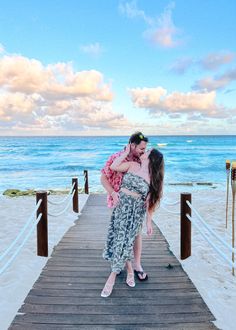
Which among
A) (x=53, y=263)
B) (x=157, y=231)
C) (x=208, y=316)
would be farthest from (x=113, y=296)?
(x=157, y=231)

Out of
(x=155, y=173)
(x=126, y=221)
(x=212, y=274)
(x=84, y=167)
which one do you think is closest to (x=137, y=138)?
(x=155, y=173)

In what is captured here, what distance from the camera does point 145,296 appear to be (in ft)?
11.2

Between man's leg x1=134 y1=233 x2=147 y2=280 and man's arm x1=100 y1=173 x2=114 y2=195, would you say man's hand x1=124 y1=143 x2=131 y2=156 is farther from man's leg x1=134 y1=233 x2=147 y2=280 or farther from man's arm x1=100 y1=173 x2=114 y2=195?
man's leg x1=134 y1=233 x2=147 y2=280

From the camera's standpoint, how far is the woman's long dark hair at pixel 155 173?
3295mm

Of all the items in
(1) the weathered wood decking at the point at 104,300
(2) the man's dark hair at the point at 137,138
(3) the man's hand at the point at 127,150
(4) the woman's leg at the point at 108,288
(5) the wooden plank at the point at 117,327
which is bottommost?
(1) the weathered wood decking at the point at 104,300

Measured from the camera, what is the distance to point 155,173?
3314mm

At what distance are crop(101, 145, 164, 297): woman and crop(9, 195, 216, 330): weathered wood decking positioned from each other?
291 millimetres

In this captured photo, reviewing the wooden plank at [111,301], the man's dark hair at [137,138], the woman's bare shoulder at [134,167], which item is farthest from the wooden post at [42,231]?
the man's dark hair at [137,138]

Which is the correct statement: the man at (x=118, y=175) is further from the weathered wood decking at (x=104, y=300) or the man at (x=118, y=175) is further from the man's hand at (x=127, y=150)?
the weathered wood decking at (x=104, y=300)

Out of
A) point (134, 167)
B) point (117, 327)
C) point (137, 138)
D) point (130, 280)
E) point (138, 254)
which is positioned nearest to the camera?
point (117, 327)

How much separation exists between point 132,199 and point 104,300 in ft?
3.61

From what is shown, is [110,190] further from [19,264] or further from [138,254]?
[19,264]

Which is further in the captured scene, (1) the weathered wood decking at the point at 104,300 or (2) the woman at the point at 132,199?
(2) the woman at the point at 132,199

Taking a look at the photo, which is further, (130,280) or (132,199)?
(130,280)
